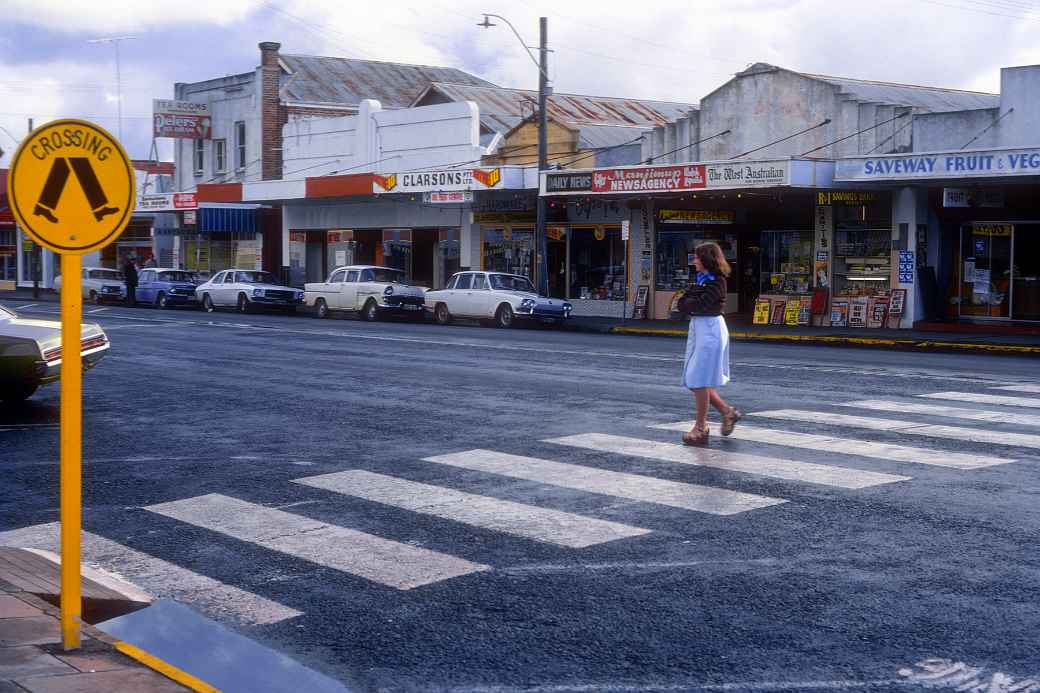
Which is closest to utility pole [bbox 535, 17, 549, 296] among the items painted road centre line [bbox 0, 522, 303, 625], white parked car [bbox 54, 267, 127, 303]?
white parked car [bbox 54, 267, 127, 303]

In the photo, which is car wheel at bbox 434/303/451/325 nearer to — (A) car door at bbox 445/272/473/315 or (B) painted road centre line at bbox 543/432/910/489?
(A) car door at bbox 445/272/473/315

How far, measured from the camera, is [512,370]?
17.9 metres

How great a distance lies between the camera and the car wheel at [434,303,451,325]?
1352 inches

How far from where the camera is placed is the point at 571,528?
25.5ft

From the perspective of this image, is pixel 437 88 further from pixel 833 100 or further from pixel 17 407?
pixel 17 407

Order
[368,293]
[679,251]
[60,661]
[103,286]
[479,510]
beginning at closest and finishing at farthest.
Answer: [60,661] → [479,510] → [679,251] → [368,293] → [103,286]

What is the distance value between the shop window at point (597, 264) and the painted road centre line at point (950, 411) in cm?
2219

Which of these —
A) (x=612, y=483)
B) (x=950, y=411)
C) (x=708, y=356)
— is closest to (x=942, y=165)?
(x=950, y=411)

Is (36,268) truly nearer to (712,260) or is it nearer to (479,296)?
(479,296)

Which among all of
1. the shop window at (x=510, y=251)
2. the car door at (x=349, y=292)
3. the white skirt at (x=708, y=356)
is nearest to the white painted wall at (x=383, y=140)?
the shop window at (x=510, y=251)

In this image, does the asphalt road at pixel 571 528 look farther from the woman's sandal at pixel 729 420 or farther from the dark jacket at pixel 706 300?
the dark jacket at pixel 706 300

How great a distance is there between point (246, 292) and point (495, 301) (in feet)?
36.8

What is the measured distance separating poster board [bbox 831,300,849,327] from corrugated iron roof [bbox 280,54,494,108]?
27.8 metres

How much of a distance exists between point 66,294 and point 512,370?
1251 centimetres
